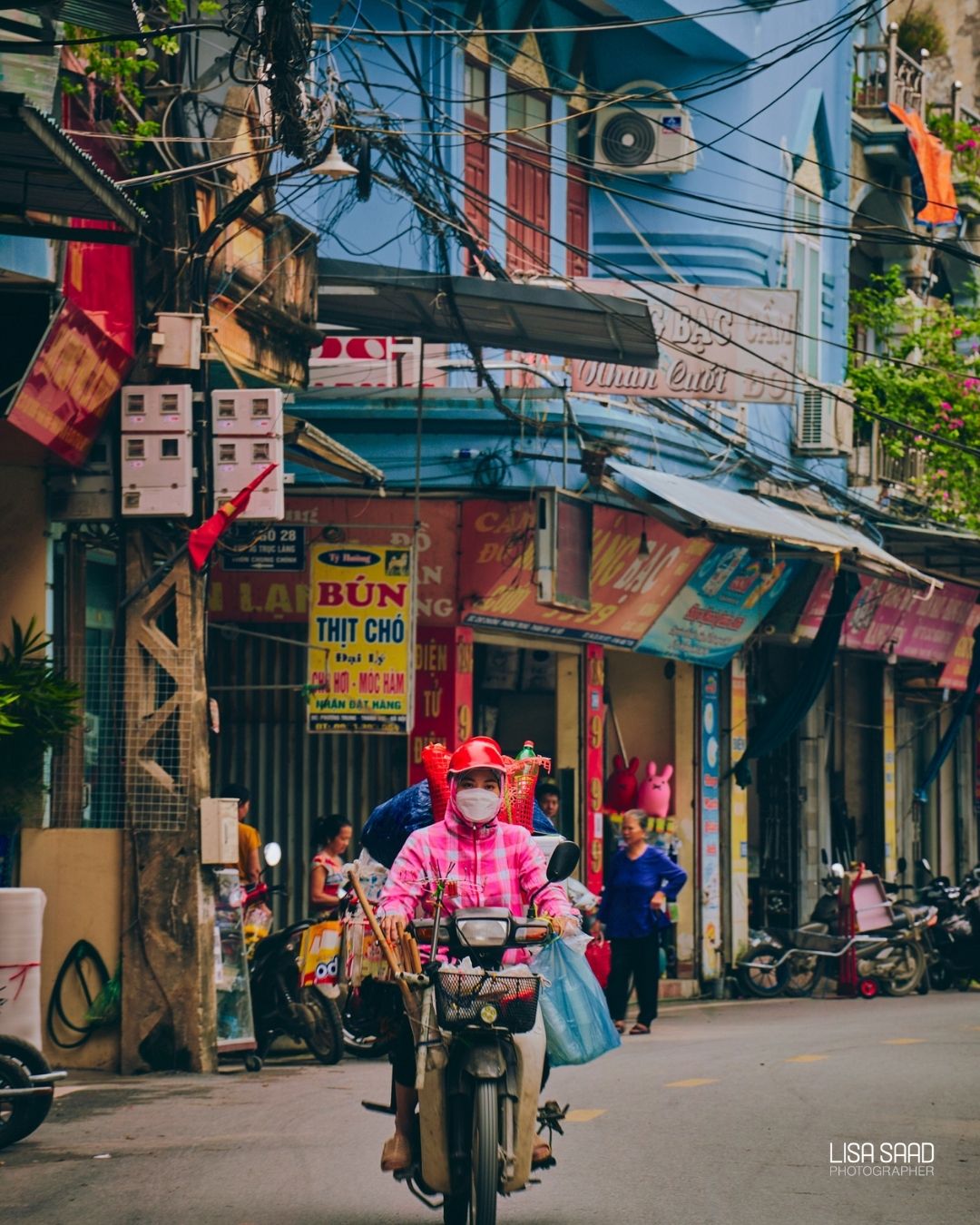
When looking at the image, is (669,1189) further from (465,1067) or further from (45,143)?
(45,143)

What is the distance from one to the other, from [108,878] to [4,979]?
2263 mm

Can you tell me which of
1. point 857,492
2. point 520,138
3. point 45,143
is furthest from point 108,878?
point 857,492

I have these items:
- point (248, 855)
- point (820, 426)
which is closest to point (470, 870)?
point (248, 855)

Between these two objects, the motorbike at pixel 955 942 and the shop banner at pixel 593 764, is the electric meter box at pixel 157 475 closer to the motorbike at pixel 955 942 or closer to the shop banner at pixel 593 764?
the shop banner at pixel 593 764

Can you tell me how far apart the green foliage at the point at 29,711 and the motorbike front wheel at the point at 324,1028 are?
2.12m

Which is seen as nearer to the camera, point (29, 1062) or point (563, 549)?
point (29, 1062)

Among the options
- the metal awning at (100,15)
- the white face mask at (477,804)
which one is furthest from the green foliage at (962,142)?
the white face mask at (477,804)

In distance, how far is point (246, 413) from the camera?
42.5ft

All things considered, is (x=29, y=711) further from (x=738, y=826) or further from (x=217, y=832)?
(x=738, y=826)

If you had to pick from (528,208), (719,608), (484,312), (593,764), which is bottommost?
(593,764)

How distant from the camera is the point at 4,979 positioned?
10.5 metres

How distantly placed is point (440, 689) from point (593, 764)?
2.49 metres

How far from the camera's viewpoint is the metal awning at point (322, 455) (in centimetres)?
1385

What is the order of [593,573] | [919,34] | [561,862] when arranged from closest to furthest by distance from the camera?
[561,862] → [593,573] → [919,34]
